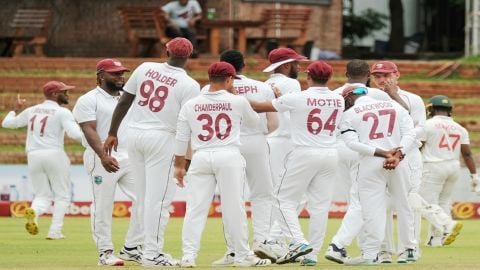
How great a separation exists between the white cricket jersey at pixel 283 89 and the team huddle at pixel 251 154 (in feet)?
0.05

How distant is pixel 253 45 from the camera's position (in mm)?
37438

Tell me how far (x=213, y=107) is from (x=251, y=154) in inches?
47.4

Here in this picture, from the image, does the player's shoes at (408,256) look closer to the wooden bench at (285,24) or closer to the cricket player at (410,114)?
the cricket player at (410,114)

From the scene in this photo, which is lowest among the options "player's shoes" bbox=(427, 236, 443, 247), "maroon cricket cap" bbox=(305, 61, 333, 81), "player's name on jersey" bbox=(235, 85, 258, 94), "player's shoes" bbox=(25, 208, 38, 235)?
"player's shoes" bbox=(427, 236, 443, 247)

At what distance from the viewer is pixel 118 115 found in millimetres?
14930

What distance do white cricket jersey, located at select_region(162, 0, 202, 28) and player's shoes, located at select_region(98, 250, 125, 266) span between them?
17.7m

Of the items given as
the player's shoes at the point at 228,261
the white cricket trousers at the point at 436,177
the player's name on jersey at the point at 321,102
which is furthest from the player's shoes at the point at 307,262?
the white cricket trousers at the point at 436,177

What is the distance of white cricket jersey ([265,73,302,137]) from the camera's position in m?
16.1

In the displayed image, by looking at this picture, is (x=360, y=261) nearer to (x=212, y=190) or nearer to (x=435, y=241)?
(x=212, y=190)

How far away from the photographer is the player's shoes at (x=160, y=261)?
48.3 ft

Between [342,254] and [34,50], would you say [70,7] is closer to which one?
[34,50]

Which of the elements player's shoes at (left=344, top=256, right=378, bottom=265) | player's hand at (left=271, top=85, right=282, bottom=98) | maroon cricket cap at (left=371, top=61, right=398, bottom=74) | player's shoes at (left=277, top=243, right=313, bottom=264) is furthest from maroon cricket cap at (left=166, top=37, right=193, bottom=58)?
player's shoes at (left=344, top=256, right=378, bottom=265)

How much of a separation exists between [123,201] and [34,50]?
37.7 ft

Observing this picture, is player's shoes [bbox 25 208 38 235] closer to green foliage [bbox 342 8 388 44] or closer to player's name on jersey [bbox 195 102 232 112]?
player's name on jersey [bbox 195 102 232 112]
